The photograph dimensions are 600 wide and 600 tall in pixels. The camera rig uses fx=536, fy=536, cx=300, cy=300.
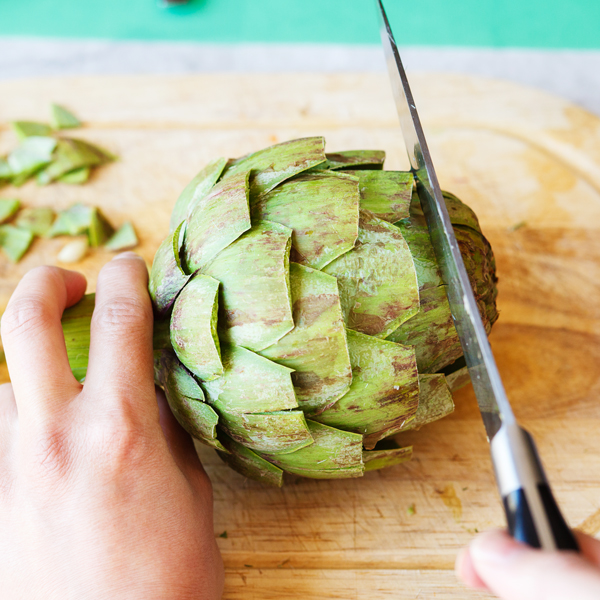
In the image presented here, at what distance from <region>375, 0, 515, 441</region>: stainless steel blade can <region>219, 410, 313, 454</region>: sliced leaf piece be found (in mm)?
231

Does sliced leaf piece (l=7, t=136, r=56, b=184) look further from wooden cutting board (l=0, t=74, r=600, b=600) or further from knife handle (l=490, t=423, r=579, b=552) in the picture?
knife handle (l=490, t=423, r=579, b=552)

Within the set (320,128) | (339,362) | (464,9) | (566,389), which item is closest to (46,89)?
(320,128)

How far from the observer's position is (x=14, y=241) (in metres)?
1.19

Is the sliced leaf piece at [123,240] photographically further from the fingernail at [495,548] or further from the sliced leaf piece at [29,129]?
the fingernail at [495,548]

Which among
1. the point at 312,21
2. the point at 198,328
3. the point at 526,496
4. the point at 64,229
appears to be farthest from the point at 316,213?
the point at 312,21

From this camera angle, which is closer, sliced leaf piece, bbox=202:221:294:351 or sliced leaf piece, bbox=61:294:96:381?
sliced leaf piece, bbox=202:221:294:351

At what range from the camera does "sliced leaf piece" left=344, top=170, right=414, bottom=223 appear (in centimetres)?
77

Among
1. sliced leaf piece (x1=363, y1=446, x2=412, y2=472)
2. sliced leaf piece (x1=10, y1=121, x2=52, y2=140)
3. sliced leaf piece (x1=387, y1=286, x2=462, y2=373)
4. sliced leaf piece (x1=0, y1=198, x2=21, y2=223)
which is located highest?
sliced leaf piece (x1=387, y1=286, x2=462, y2=373)

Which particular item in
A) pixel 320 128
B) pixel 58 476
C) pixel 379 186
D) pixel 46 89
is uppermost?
pixel 379 186

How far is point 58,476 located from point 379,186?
0.59 metres

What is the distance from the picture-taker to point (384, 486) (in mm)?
934

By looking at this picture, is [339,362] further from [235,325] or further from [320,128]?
[320,128]

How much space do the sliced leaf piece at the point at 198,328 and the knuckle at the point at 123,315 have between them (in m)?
0.06

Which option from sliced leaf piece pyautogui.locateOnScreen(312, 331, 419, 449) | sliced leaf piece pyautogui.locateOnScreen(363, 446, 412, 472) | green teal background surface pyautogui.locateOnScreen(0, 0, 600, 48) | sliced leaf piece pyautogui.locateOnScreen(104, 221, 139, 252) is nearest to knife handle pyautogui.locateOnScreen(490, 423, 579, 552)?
sliced leaf piece pyautogui.locateOnScreen(312, 331, 419, 449)
